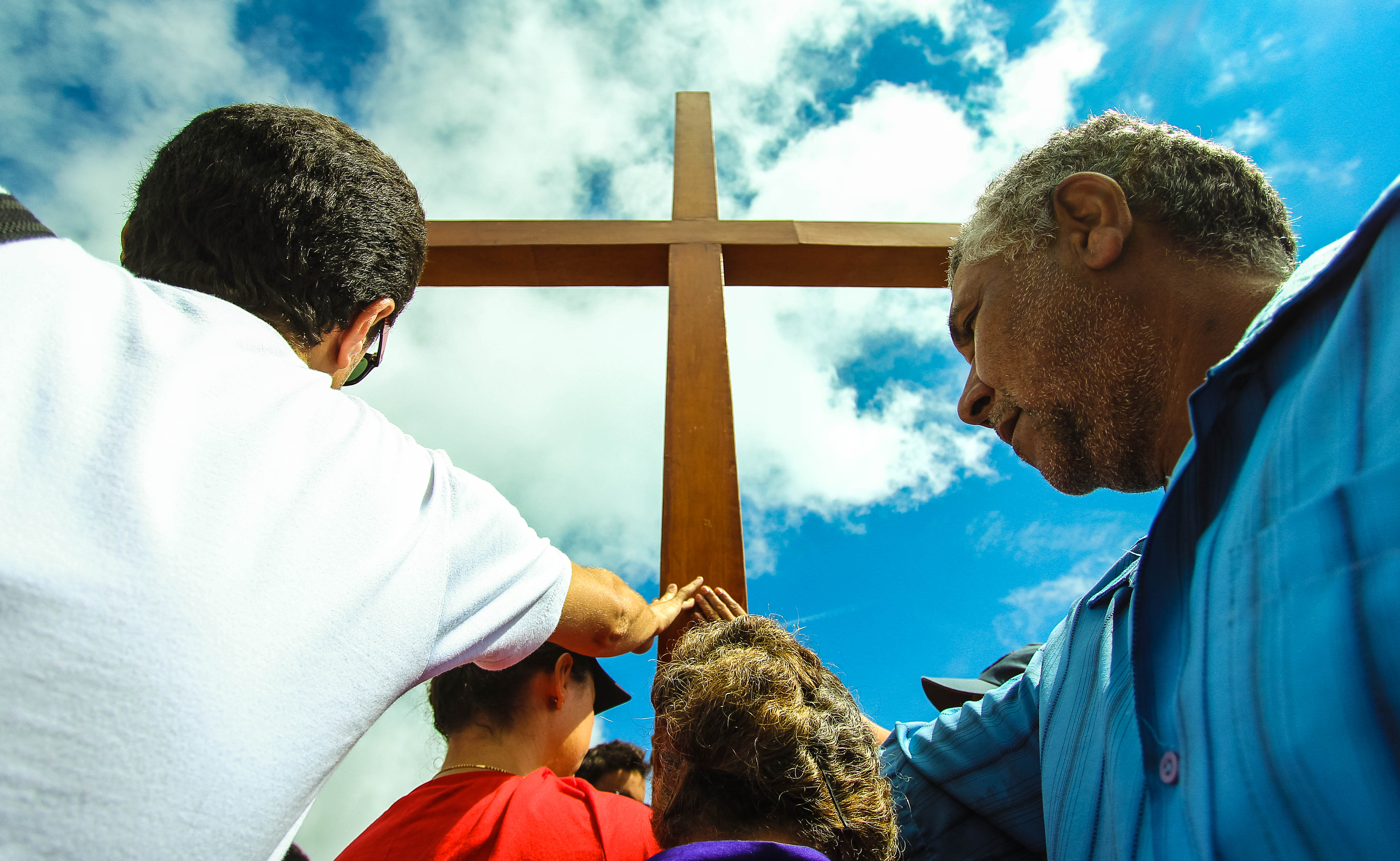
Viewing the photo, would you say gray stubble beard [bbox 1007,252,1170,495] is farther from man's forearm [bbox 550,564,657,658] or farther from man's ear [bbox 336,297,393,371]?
man's ear [bbox 336,297,393,371]

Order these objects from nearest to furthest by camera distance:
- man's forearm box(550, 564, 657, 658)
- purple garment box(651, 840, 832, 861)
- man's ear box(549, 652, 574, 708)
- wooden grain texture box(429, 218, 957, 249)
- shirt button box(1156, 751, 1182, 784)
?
shirt button box(1156, 751, 1182, 784) < purple garment box(651, 840, 832, 861) < man's forearm box(550, 564, 657, 658) < man's ear box(549, 652, 574, 708) < wooden grain texture box(429, 218, 957, 249)

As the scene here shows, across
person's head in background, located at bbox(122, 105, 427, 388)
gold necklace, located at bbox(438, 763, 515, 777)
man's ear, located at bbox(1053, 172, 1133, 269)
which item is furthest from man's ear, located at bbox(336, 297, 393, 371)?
man's ear, located at bbox(1053, 172, 1133, 269)

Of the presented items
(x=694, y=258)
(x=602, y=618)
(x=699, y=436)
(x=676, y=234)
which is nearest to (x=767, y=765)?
(x=602, y=618)

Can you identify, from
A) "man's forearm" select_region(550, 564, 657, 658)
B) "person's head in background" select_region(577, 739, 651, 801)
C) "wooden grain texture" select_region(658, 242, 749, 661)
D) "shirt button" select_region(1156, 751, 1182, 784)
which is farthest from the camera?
"person's head in background" select_region(577, 739, 651, 801)

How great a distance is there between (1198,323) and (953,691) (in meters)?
0.96

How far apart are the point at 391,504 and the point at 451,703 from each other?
1385mm

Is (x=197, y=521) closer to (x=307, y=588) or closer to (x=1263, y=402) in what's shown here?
(x=307, y=588)

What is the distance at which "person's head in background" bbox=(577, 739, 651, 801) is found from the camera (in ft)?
12.1

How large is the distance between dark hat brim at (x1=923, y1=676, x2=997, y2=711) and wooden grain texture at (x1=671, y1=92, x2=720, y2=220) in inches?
59.8

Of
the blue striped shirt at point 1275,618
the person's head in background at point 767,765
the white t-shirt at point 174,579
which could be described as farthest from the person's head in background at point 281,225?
the blue striped shirt at point 1275,618

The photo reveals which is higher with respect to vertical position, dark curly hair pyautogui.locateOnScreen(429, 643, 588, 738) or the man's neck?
the man's neck

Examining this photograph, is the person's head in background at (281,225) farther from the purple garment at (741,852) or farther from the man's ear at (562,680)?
the man's ear at (562,680)

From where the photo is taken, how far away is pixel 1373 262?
2.24 ft

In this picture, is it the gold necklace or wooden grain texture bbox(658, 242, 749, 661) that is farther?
the gold necklace
